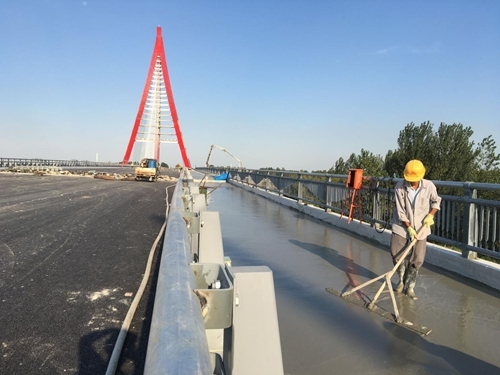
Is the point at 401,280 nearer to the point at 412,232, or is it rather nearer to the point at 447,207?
the point at 412,232

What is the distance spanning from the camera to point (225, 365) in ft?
6.78

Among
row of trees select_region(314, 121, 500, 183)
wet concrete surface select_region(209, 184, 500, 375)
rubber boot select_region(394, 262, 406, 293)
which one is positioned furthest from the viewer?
row of trees select_region(314, 121, 500, 183)

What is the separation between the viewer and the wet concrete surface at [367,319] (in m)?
3.19

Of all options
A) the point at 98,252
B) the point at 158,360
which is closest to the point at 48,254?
the point at 98,252

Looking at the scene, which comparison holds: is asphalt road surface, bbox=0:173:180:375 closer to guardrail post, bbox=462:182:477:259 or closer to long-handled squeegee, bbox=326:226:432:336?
long-handled squeegee, bbox=326:226:432:336

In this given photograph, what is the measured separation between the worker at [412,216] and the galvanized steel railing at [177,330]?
12.3 feet

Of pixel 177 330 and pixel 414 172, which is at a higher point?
pixel 414 172

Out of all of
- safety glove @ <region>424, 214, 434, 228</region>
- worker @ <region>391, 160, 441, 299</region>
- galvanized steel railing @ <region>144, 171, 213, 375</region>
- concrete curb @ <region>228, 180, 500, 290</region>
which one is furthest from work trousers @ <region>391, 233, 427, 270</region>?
galvanized steel railing @ <region>144, 171, 213, 375</region>

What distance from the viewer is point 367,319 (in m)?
4.07

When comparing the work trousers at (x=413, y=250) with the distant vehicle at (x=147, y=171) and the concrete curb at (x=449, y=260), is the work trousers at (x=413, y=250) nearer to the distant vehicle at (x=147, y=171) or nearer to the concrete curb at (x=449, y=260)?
A: the concrete curb at (x=449, y=260)

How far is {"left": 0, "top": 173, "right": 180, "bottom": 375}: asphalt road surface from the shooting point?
295 cm

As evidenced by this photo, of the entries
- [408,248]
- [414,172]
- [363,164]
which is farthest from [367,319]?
[363,164]

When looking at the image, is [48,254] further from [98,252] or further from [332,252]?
[332,252]

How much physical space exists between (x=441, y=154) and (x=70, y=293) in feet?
84.6
